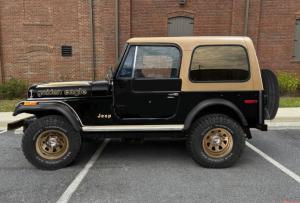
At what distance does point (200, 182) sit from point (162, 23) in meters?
9.68

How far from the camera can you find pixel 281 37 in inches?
510

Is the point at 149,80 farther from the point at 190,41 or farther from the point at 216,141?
the point at 216,141

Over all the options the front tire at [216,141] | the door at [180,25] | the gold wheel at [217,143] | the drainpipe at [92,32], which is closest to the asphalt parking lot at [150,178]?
the front tire at [216,141]

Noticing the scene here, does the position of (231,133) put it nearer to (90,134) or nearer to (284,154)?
(284,154)

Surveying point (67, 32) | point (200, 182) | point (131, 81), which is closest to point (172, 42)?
point (131, 81)

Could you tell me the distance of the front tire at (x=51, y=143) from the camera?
4.76m

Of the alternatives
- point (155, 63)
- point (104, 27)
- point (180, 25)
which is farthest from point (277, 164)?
point (104, 27)

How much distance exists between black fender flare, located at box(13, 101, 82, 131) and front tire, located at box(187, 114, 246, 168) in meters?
1.88

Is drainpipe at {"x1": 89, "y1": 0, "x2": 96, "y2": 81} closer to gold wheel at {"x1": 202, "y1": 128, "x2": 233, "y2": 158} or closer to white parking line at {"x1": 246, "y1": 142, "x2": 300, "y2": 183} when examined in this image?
white parking line at {"x1": 246, "y1": 142, "x2": 300, "y2": 183}

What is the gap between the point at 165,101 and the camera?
4.81 meters

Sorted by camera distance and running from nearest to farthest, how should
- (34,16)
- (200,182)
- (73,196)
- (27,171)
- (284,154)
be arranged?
(73,196) < (200,182) < (27,171) < (284,154) < (34,16)

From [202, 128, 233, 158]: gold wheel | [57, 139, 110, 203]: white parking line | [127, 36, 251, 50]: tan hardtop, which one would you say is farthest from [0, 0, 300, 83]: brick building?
[202, 128, 233, 158]: gold wheel

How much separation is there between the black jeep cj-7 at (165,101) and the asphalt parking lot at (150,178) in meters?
0.33

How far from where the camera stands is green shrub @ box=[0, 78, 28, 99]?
12.3 metres
